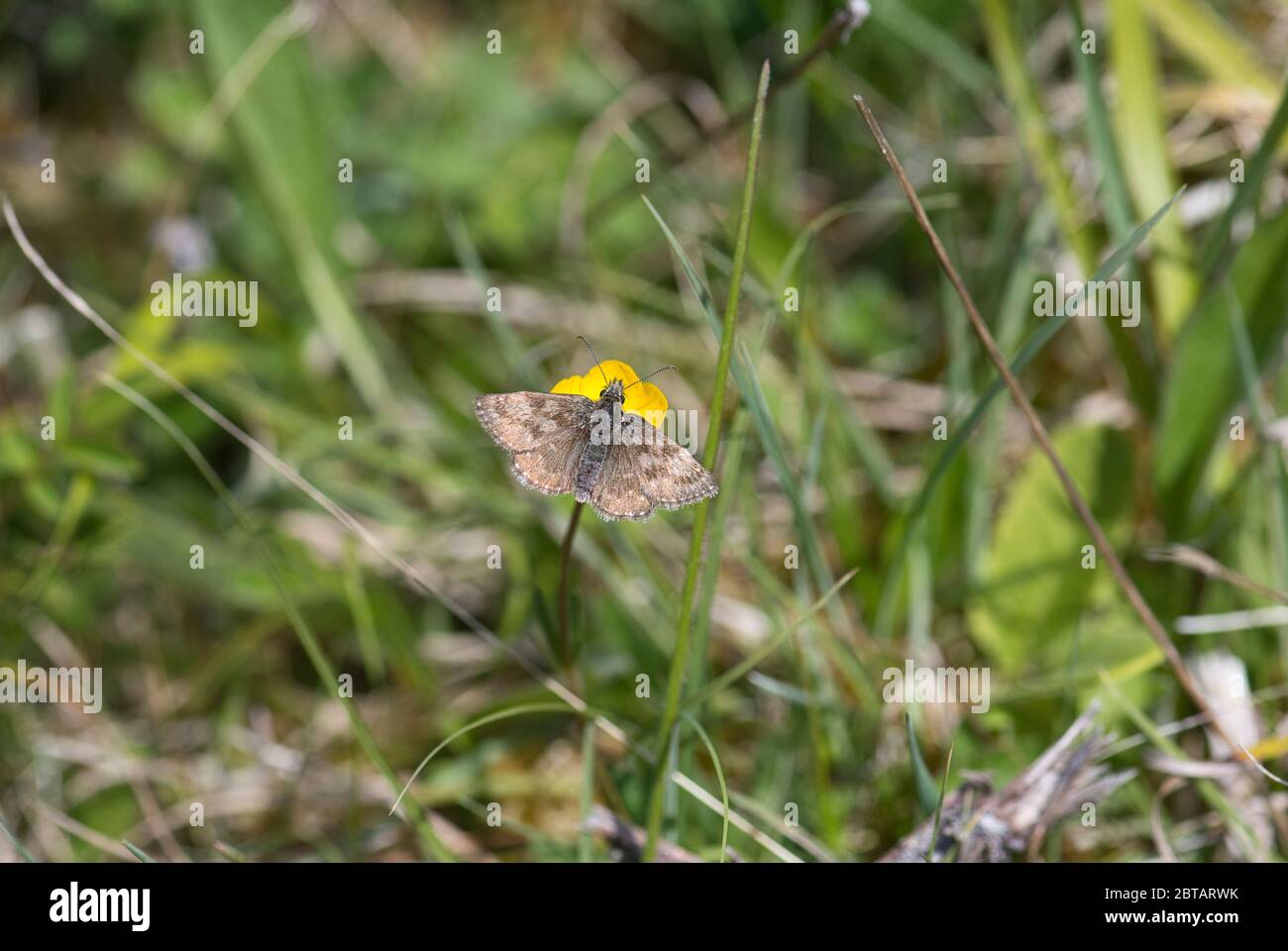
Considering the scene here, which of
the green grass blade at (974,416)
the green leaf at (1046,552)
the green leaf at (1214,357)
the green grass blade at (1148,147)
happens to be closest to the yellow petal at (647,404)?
the green grass blade at (974,416)

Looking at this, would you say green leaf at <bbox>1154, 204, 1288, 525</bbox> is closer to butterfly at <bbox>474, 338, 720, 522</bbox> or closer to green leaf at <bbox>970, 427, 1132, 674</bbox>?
green leaf at <bbox>970, 427, 1132, 674</bbox>

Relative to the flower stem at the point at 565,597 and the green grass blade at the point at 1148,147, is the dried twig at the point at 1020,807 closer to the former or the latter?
the flower stem at the point at 565,597

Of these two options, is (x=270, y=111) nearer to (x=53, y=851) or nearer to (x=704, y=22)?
(x=704, y=22)

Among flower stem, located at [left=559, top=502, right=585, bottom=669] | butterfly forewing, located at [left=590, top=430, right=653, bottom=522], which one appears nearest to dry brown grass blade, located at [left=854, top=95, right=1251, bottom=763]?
butterfly forewing, located at [left=590, top=430, right=653, bottom=522]

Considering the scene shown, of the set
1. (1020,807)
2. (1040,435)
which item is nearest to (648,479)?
(1040,435)

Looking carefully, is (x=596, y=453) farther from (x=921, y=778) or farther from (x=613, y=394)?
(x=921, y=778)
